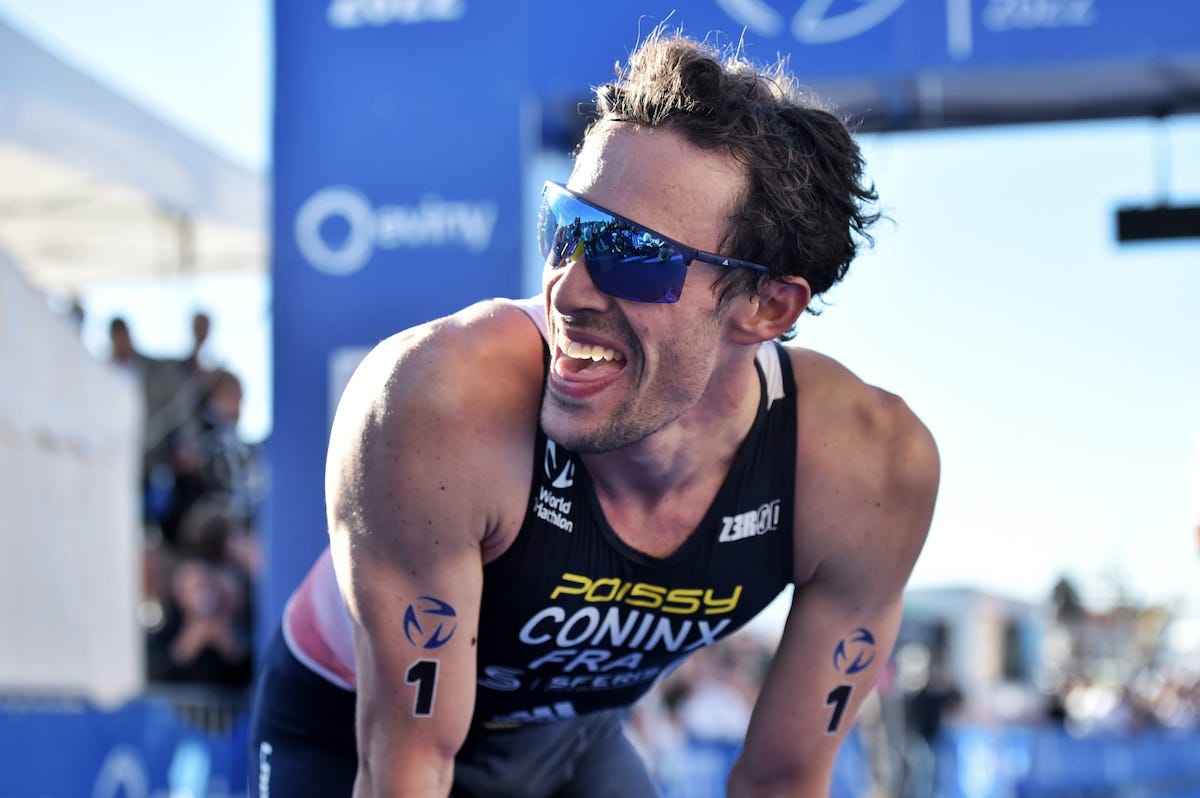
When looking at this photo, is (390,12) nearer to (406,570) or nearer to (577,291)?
(577,291)

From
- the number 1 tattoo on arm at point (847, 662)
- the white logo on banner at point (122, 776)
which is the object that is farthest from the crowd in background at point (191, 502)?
the number 1 tattoo on arm at point (847, 662)

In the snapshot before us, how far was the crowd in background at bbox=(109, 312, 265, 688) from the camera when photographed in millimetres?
9000

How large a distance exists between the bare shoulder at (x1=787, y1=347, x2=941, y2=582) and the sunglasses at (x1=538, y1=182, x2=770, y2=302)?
1.41 feet

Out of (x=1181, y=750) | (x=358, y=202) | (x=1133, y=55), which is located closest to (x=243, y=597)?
(x=358, y=202)

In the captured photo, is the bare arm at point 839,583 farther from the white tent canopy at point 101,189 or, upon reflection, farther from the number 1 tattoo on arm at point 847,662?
the white tent canopy at point 101,189

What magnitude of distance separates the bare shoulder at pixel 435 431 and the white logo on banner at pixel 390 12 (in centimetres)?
368

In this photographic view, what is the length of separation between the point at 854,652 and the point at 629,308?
870 mm

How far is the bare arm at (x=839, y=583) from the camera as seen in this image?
2795mm

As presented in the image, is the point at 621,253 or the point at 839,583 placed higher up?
the point at 621,253

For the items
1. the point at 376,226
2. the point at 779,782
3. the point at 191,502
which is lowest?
the point at 191,502

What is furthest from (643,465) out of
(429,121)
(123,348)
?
(123,348)

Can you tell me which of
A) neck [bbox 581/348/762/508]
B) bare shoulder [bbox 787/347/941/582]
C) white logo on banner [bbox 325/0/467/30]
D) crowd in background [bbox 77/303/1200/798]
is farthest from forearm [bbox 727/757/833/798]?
crowd in background [bbox 77/303/1200/798]

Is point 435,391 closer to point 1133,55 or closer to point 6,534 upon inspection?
point 1133,55

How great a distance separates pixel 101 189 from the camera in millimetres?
9125
